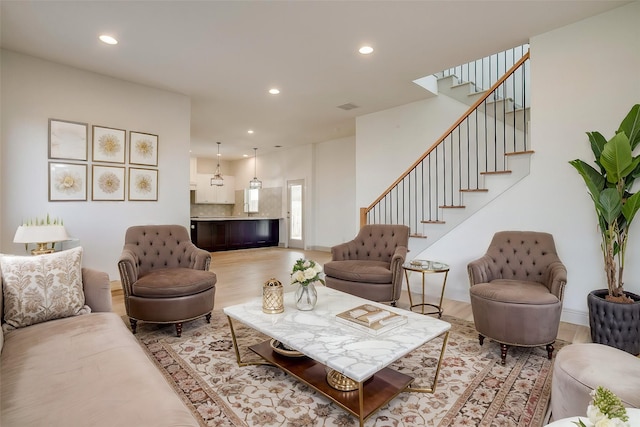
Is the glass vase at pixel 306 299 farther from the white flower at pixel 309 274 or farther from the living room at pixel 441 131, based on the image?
the living room at pixel 441 131

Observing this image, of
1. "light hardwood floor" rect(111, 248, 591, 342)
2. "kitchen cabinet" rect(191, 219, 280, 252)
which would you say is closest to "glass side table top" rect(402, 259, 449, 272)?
"light hardwood floor" rect(111, 248, 591, 342)

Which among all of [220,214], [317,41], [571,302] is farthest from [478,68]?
[220,214]

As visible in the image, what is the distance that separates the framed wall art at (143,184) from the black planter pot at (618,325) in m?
5.31

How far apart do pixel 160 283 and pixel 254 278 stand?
2486 millimetres

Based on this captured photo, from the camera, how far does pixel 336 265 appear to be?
12.1 feet

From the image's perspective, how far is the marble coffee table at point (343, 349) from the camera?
5.14 ft

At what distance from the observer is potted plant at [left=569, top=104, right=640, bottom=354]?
8.14 ft

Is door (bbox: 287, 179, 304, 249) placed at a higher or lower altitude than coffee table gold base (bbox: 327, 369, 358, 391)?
higher

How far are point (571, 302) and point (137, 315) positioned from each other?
4171mm

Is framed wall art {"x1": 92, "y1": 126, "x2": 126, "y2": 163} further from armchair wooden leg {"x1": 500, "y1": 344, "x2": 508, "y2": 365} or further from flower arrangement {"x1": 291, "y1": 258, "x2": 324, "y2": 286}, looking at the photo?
armchair wooden leg {"x1": 500, "y1": 344, "x2": 508, "y2": 365}

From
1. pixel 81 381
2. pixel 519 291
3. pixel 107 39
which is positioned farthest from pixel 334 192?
pixel 81 381

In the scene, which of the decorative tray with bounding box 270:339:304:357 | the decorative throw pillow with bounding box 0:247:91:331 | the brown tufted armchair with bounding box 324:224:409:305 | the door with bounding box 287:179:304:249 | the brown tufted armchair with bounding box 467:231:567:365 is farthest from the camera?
the door with bounding box 287:179:304:249

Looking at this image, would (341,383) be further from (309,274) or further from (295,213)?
(295,213)

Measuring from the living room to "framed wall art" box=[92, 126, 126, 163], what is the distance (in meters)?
0.14
